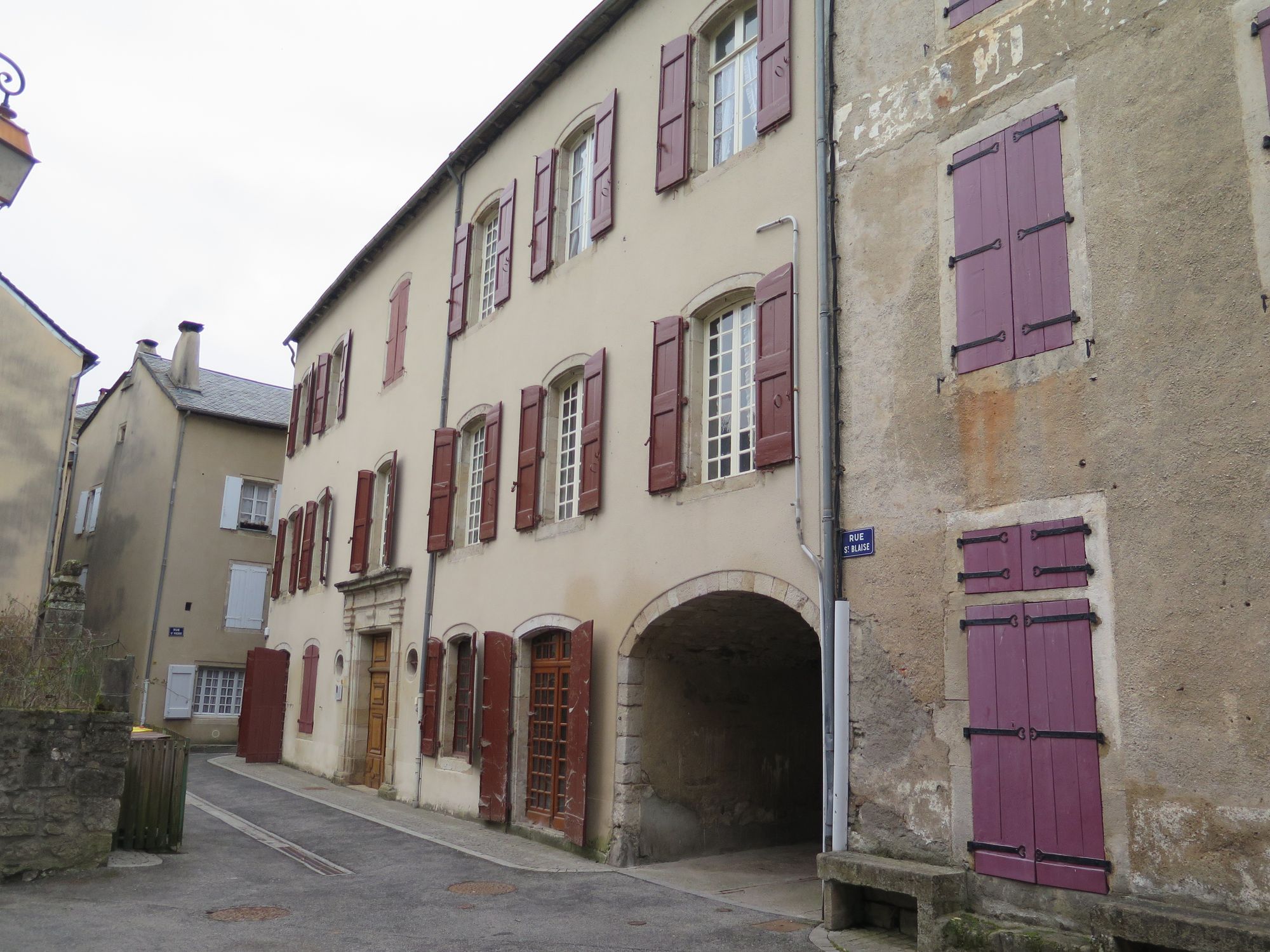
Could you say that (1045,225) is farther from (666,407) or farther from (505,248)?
(505,248)

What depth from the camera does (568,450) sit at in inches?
433

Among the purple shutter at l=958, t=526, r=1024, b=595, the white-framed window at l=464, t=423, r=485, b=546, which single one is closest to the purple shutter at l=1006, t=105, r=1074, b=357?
the purple shutter at l=958, t=526, r=1024, b=595

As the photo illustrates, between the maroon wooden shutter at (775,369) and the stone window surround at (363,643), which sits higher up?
the maroon wooden shutter at (775,369)

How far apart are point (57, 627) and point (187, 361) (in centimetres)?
1333

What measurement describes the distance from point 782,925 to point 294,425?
1575 cm

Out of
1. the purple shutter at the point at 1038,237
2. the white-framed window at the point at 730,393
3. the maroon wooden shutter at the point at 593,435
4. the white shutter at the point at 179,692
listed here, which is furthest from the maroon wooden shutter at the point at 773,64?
the white shutter at the point at 179,692

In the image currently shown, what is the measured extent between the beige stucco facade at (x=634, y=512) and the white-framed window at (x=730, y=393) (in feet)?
0.32

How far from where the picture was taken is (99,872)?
25.0 feet

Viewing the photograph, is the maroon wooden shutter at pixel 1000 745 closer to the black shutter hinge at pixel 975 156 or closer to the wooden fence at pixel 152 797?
the black shutter hinge at pixel 975 156

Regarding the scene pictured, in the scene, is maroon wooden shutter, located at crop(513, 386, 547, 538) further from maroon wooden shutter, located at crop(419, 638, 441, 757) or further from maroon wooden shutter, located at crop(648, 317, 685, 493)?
maroon wooden shutter, located at crop(419, 638, 441, 757)

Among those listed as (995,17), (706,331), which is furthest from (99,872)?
Answer: (995,17)

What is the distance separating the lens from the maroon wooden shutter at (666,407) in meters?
8.84

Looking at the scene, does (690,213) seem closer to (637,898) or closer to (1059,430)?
(1059,430)

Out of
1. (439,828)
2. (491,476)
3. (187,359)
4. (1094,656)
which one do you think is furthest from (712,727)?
(187,359)
